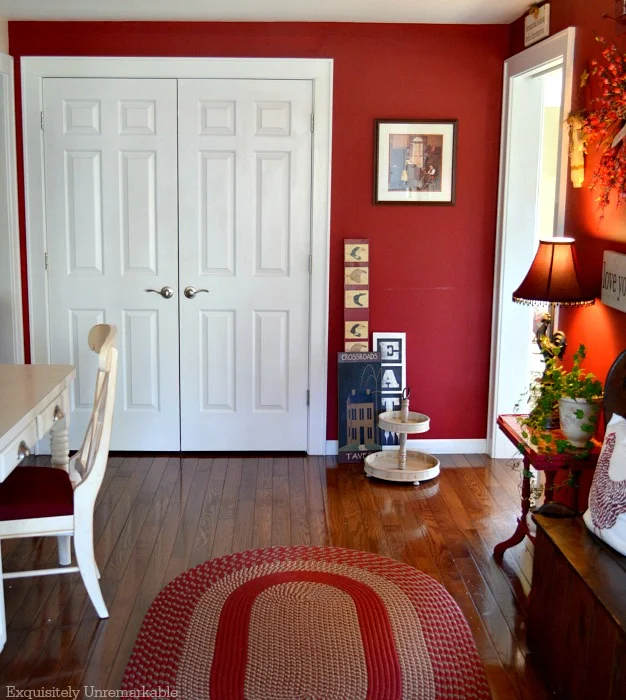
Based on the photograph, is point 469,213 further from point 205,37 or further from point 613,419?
point 613,419

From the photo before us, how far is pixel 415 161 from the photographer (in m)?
4.79

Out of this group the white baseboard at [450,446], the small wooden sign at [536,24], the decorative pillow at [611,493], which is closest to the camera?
the decorative pillow at [611,493]

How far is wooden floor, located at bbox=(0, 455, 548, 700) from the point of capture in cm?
287

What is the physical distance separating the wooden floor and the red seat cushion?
0.44 m

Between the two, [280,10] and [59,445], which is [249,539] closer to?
[59,445]

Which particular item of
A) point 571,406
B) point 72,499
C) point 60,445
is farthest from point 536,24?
point 72,499

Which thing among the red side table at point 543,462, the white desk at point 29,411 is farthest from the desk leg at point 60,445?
the red side table at point 543,462

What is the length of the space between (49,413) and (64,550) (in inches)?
25.8

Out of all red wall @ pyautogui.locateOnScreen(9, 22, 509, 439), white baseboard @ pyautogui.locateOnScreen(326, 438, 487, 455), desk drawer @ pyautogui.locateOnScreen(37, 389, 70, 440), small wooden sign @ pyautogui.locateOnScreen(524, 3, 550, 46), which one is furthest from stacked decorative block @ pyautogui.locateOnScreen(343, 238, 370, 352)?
desk drawer @ pyautogui.locateOnScreen(37, 389, 70, 440)

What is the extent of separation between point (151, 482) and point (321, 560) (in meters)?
1.34

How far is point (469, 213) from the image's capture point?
4867mm

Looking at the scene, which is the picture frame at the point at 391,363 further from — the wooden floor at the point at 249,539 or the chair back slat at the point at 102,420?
the chair back slat at the point at 102,420

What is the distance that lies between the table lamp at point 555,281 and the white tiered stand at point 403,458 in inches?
46.0

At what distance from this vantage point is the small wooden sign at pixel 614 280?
320 centimetres
